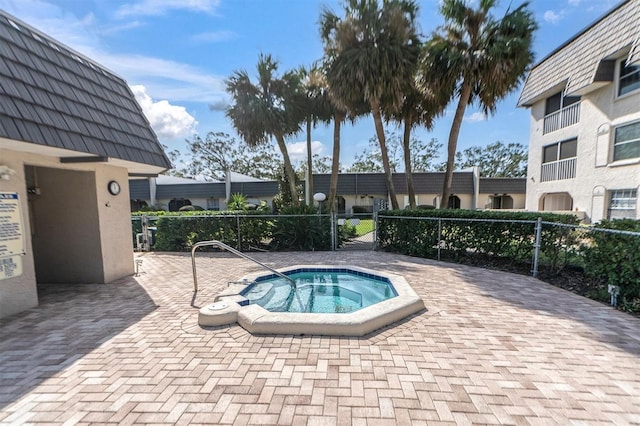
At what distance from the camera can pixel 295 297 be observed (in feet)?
17.3

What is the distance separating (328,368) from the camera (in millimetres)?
2570

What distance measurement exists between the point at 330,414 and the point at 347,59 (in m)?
9.45

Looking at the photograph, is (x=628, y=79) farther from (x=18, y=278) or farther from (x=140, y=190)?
(x=140, y=190)

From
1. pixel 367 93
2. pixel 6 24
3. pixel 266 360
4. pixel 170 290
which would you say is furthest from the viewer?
pixel 367 93

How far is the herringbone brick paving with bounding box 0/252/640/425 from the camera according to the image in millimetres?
2045

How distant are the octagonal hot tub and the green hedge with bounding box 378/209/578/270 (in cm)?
283

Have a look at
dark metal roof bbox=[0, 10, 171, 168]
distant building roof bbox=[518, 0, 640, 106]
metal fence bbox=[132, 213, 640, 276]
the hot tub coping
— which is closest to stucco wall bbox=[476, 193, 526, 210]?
distant building roof bbox=[518, 0, 640, 106]

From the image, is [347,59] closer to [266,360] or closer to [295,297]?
[295,297]

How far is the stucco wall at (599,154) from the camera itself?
32.0 ft

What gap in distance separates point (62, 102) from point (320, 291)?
17.5 ft

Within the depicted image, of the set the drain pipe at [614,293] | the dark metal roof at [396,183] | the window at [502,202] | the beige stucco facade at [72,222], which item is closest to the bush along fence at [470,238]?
the drain pipe at [614,293]

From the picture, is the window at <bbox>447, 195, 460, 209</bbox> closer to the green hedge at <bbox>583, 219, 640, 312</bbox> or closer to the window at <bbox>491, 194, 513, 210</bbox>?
the window at <bbox>491, 194, 513, 210</bbox>

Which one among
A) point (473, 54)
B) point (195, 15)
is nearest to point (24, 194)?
point (195, 15)

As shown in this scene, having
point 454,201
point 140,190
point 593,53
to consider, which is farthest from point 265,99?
point 140,190
